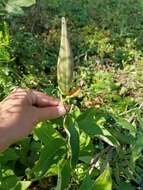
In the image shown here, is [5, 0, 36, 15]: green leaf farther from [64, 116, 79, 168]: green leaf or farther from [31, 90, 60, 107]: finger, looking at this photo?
[64, 116, 79, 168]: green leaf

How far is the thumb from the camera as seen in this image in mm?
1359

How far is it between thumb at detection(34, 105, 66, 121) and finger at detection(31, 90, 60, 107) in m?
0.01

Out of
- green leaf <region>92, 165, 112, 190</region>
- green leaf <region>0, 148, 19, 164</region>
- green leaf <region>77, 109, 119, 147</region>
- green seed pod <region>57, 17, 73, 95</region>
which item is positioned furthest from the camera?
green leaf <region>0, 148, 19, 164</region>

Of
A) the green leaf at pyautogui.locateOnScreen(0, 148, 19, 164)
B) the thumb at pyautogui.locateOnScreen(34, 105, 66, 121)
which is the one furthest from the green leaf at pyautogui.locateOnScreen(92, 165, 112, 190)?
the green leaf at pyautogui.locateOnScreen(0, 148, 19, 164)

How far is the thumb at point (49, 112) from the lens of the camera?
1.36 meters

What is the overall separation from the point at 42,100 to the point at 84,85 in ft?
5.65

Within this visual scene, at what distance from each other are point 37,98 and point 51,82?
1639 millimetres

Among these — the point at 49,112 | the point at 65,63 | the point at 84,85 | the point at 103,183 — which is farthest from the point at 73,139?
the point at 84,85

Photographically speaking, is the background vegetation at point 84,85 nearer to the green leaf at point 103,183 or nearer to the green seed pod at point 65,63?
the green leaf at point 103,183

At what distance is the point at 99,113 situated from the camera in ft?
5.24

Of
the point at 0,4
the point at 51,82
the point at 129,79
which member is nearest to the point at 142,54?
the point at 129,79

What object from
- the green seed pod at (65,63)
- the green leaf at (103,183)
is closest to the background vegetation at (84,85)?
the green leaf at (103,183)

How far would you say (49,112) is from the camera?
1.37m

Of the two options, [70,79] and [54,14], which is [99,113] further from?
[54,14]
